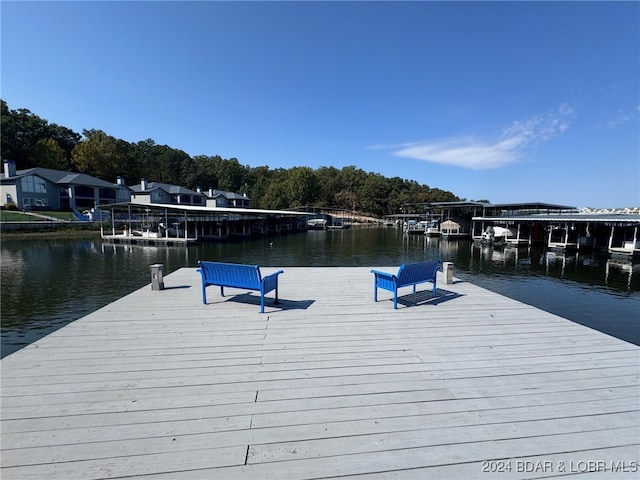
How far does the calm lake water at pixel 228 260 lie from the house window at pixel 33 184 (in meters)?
18.6

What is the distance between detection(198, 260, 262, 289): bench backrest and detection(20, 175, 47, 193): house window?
5051 cm

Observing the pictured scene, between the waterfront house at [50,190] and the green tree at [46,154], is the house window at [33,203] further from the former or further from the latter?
the green tree at [46,154]

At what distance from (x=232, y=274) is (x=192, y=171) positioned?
92.0 m

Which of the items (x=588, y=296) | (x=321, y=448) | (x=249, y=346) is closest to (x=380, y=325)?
(x=249, y=346)

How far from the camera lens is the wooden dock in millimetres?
2264

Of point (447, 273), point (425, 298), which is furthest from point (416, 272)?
point (447, 273)

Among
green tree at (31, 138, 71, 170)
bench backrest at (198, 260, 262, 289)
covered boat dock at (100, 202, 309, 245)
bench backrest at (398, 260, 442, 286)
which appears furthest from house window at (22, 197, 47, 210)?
bench backrest at (398, 260, 442, 286)

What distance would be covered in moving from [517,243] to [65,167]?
75.4 m

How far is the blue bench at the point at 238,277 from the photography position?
564 centimetres

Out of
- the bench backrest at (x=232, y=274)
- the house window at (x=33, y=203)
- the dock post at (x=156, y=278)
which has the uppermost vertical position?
the house window at (x=33, y=203)

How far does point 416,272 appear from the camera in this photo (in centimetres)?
623

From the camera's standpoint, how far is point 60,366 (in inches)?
145

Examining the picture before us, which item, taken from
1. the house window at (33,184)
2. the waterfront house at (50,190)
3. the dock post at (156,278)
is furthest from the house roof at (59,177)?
the dock post at (156,278)

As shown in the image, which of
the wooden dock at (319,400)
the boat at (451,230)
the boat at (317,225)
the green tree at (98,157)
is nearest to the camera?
the wooden dock at (319,400)
